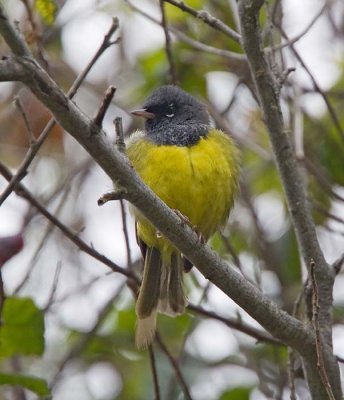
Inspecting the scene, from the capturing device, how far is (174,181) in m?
3.68

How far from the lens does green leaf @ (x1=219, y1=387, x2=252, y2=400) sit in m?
4.00

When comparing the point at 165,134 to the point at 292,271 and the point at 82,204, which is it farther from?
the point at 82,204

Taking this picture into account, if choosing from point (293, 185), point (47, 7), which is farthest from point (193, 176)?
point (47, 7)

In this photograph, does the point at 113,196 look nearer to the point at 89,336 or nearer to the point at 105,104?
the point at 105,104

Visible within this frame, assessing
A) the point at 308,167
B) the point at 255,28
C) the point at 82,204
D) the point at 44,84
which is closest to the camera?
the point at 44,84

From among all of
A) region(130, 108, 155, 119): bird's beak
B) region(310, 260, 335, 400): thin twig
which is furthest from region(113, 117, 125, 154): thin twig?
region(130, 108, 155, 119): bird's beak

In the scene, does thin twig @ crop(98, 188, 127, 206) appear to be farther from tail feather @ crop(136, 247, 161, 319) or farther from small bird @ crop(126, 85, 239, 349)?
tail feather @ crop(136, 247, 161, 319)

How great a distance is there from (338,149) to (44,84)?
8.69ft

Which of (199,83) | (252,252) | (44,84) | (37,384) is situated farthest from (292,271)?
(44,84)

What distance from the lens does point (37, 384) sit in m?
3.20

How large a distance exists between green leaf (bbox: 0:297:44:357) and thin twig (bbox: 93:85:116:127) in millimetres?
1292

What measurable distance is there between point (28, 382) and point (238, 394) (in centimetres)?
118

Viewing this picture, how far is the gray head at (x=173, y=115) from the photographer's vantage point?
3973 millimetres

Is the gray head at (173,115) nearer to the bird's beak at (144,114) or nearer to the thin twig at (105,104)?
the bird's beak at (144,114)
